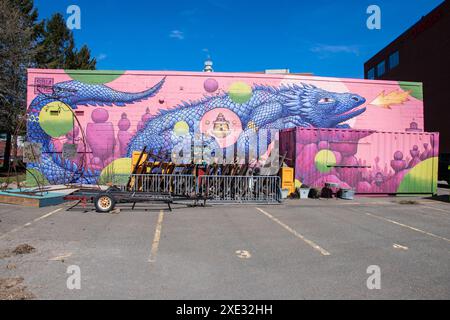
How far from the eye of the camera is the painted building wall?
16.2 meters

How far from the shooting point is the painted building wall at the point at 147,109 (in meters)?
16.2

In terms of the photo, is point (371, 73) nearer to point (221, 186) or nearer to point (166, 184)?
point (221, 186)

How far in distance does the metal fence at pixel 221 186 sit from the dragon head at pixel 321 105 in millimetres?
5560

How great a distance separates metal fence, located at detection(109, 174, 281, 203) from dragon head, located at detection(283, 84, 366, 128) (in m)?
5.56

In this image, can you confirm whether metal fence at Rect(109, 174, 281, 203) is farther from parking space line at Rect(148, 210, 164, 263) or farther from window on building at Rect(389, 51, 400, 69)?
window on building at Rect(389, 51, 400, 69)

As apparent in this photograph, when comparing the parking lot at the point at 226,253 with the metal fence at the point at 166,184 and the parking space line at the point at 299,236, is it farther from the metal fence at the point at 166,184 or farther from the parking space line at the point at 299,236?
the metal fence at the point at 166,184

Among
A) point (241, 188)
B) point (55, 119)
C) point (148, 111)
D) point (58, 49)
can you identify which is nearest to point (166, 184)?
point (241, 188)

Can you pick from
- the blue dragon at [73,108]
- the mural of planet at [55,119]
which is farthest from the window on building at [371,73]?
the mural of planet at [55,119]

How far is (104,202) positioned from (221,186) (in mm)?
4423

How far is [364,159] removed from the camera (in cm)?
1487

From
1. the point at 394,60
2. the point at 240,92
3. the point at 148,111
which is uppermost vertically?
the point at 394,60

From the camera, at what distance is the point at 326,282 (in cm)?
473

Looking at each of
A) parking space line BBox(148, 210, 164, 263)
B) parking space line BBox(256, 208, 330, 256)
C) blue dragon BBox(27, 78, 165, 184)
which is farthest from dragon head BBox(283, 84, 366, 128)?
parking space line BBox(148, 210, 164, 263)

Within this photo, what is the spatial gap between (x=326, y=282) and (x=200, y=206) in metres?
6.87
